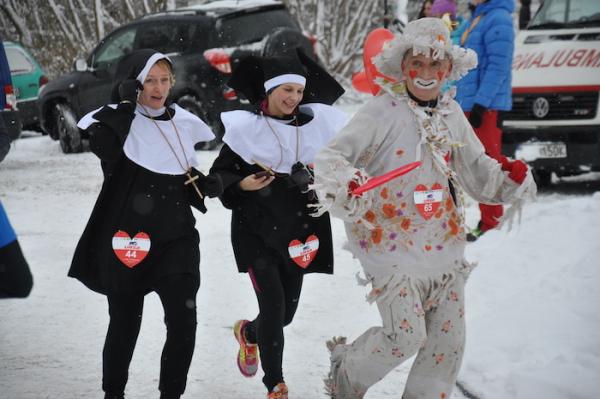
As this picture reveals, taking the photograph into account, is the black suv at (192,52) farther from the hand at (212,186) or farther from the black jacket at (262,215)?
the hand at (212,186)

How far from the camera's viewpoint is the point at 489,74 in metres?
6.93

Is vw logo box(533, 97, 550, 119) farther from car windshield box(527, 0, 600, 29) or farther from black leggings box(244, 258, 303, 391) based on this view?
black leggings box(244, 258, 303, 391)

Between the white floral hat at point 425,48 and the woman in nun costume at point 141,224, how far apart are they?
936 mm

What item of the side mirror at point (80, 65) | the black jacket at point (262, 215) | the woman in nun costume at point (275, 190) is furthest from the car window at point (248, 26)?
the black jacket at point (262, 215)

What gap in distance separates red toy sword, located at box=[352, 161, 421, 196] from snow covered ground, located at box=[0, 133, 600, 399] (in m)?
1.32

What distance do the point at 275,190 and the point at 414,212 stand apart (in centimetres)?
80

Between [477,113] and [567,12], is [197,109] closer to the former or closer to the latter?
[567,12]

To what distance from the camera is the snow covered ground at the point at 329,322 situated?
4305mm

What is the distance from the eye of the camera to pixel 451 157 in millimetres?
3750

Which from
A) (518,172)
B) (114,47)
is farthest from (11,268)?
(114,47)

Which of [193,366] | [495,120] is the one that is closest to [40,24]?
[495,120]

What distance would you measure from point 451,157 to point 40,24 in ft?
78.5

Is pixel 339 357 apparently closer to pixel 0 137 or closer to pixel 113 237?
pixel 113 237

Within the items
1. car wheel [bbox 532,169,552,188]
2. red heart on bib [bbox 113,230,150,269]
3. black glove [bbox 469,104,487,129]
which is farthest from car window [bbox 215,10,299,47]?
red heart on bib [bbox 113,230,150,269]
